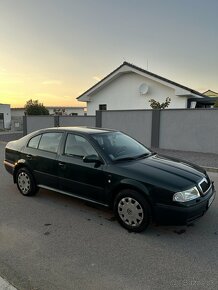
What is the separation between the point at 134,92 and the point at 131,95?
34 centimetres

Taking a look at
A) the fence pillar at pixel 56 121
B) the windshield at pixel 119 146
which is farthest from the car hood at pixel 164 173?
the fence pillar at pixel 56 121

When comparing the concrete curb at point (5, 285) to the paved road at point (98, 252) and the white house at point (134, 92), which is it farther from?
the white house at point (134, 92)

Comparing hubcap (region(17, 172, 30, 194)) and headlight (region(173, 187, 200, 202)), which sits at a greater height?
headlight (region(173, 187, 200, 202))

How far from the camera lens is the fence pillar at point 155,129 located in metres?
12.7

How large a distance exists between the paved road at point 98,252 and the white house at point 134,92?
13575 millimetres

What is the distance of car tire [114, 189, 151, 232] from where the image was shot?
3820 mm

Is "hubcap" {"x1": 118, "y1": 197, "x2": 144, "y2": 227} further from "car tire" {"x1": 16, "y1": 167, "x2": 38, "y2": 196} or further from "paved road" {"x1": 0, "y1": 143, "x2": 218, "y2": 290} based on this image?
"car tire" {"x1": 16, "y1": 167, "x2": 38, "y2": 196}

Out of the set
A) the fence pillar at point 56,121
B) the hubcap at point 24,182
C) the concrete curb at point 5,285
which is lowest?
the concrete curb at point 5,285

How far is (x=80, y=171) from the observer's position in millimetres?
4516

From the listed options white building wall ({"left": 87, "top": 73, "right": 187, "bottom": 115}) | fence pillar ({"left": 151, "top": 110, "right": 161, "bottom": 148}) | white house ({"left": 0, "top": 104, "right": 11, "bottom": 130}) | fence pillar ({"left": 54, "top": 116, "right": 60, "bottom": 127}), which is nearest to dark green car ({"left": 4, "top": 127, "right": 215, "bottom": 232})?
fence pillar ({"left": 151, "top": 110, "right": 161, "bottom": 148})

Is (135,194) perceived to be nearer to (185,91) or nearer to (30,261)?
(30,261)

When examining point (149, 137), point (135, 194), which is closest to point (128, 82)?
point (149, 137)

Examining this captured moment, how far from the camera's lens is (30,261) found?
A: 3191 millimetres

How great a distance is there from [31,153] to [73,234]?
2146 mm
